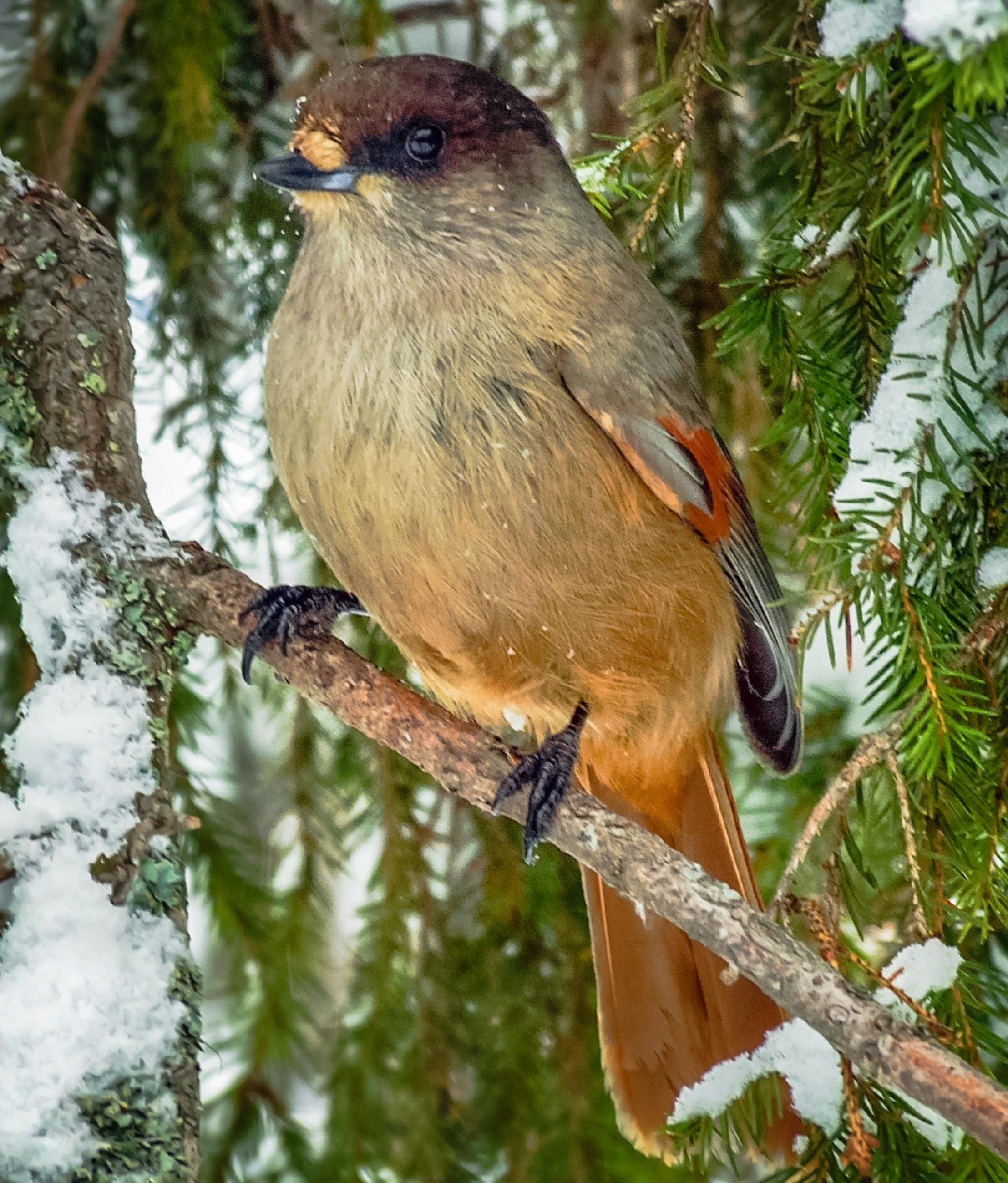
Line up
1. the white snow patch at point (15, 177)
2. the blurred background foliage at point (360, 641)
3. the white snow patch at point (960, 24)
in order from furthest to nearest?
the blurred background foliage at point (360, 641), the white snow patch at point (15, 177), the white snow patch at point (960, 24)

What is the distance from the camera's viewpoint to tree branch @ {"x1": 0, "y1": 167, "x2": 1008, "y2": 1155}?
1302 mm

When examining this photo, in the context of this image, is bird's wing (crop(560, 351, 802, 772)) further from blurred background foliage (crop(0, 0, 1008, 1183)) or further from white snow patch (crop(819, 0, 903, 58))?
white snow patch (crop(819, 0, 903, 58))

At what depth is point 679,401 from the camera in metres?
2.04

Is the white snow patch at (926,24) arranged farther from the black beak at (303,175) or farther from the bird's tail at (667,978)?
the bird's tail at (667,978)

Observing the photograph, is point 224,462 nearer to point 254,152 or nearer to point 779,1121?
point 254,152

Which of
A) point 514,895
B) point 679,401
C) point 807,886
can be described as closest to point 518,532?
point 679,401

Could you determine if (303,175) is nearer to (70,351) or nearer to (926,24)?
(70,351)

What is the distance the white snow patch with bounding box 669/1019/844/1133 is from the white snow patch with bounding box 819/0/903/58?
1117 mm

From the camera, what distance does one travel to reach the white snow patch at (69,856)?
4.76ft

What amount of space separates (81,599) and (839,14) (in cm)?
112

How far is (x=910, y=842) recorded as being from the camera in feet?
5.01

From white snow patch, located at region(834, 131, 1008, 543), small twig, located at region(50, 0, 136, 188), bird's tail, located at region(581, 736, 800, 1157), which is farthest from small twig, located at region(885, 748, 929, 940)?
small twig, located at region(50, 0, 136, 188)

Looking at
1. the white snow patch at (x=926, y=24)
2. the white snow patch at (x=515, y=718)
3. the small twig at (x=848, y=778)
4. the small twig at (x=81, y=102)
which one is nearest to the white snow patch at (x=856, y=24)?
the white snow patch at (x=926, y=24)

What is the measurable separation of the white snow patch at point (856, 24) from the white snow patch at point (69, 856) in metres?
1.04
